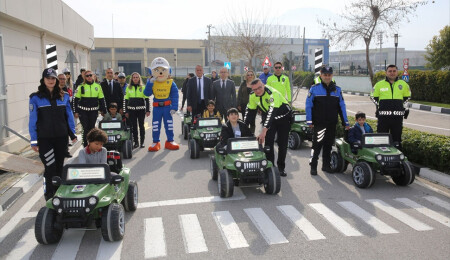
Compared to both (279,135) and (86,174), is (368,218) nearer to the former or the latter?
(279,135)

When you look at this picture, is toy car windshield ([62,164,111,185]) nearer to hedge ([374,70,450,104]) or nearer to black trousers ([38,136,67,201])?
black trousers ([38,136,67,201])

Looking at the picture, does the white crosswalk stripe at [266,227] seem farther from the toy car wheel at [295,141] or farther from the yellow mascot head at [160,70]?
the yellow mascot head at [160,70]

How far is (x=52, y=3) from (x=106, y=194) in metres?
Result: 13.3

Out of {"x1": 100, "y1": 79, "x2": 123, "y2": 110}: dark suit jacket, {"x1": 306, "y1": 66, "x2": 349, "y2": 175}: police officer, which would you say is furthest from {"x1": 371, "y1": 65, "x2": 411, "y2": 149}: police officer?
{"x1": 100, "y1": 79, "x2": 123, "y2": 110}: dark suit jacket

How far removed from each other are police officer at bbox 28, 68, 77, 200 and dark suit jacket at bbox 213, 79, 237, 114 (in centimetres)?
551

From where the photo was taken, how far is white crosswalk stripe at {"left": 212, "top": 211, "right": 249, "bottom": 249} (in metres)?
4.59

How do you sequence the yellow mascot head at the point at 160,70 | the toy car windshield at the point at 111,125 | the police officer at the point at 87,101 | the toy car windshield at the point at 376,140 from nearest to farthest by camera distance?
1. the toy car windshield at the point at 376,140
2. the police officer at the point at 87,101
3. the toy car windshield at the point at 111,125
4. the yellow mascot head at the point at 160,70

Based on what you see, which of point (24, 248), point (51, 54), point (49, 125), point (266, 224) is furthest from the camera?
point (51, 54)

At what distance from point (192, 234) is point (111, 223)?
979mm

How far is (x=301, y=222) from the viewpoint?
5.21m

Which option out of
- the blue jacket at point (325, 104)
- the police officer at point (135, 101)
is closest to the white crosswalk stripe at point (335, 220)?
the blue jacket at point (325, 104)

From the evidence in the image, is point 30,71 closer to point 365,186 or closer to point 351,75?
point 365,186

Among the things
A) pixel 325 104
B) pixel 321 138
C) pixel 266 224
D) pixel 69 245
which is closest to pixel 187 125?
pixel 321 138

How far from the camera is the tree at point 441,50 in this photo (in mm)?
34219
